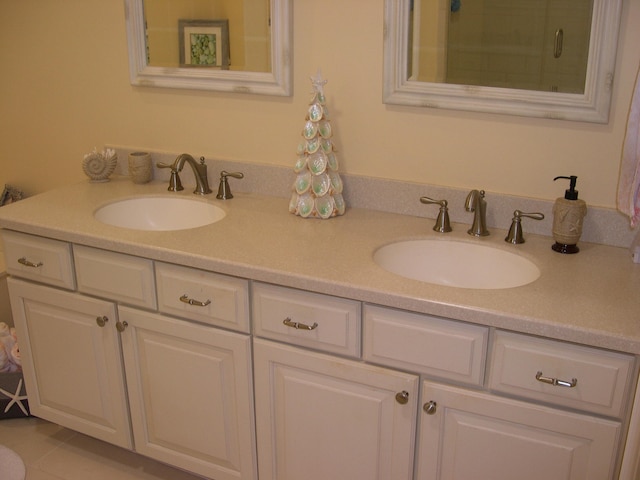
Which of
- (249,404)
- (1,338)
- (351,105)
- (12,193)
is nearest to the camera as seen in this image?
(249,404)

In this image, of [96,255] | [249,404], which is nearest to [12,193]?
[96,255]

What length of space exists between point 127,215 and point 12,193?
0.83m

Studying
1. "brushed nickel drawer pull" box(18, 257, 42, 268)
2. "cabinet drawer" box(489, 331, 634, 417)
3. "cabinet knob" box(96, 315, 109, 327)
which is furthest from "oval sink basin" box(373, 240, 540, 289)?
"brushed nickel drawer pull" box(18, 257, 42, 268)

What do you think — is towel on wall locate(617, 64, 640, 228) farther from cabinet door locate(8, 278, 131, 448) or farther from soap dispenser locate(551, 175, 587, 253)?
cabinet door locate(8, 278, 131, 448)

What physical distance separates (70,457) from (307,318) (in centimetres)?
122

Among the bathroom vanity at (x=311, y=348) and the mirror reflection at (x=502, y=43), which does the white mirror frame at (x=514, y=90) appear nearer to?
the mirror reflection at (x=502, y=43)

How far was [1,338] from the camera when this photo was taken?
2715mm

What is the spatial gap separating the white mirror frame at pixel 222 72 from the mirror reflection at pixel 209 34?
0.8 inches

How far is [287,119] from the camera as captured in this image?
2.31 m

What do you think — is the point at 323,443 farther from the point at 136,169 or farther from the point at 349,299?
the point at 136,169

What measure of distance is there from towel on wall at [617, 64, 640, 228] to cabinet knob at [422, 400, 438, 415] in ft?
2.22

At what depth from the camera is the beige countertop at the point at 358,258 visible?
1569mm

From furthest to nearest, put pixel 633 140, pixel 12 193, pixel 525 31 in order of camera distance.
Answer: pixel 12 193 < pixel 525 31 < pixel 633 140

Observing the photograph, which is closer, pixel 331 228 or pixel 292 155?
pixel 331 228
